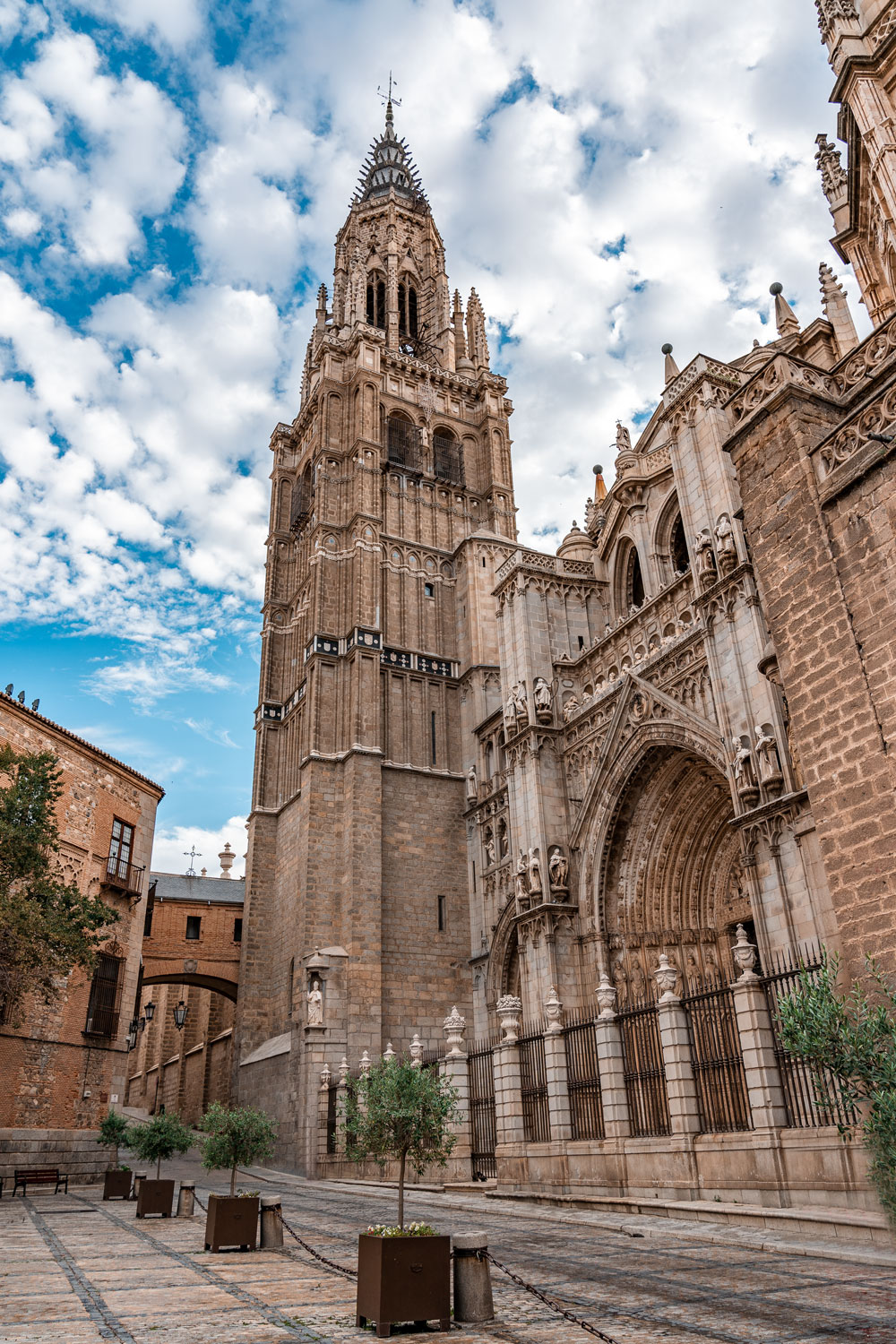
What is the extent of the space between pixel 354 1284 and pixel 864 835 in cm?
589

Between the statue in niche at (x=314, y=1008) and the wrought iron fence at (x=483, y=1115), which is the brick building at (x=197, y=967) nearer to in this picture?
the statue in niche at (x=314, y=1008)

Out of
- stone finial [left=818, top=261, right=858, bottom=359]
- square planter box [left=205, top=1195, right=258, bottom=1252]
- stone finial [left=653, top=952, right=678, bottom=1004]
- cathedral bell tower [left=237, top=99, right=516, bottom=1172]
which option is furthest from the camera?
cathedral bell tower [left=237, top=99, right=516, bottom=1172]

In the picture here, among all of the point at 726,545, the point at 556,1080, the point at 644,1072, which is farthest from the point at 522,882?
the point at 726,545

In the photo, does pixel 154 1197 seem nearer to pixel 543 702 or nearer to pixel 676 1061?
pixel 676 1061

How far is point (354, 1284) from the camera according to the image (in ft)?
24.7

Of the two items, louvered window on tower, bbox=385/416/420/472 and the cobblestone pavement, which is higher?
louvered window on tower, bbox=385/416/420/472

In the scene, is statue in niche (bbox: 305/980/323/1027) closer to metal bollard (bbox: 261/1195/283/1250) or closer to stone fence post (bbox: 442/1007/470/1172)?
stone fence post (bbox: 442/1007/470/1172)

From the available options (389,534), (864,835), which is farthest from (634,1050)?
(389,534)

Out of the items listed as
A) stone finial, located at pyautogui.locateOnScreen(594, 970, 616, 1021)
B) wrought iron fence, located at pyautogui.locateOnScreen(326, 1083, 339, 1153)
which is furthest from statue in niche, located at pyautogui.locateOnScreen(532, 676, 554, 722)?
wrought iron fence, located at pyautogui.locateOnScreen(326, 1083, 339, 1153)

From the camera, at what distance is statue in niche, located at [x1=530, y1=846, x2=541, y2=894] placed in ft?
71.6

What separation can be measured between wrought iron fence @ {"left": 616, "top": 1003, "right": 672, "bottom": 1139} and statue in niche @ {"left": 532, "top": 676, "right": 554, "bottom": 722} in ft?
32.3

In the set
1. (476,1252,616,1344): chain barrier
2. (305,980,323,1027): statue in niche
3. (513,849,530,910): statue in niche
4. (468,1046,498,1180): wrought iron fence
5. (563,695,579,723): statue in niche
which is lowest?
(476,1252,616,1344): chain barrier

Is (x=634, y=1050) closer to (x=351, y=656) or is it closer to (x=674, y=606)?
(x=674, y=606)

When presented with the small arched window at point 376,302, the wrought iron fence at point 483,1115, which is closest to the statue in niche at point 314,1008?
the wrought iron fence at point 483,1115
